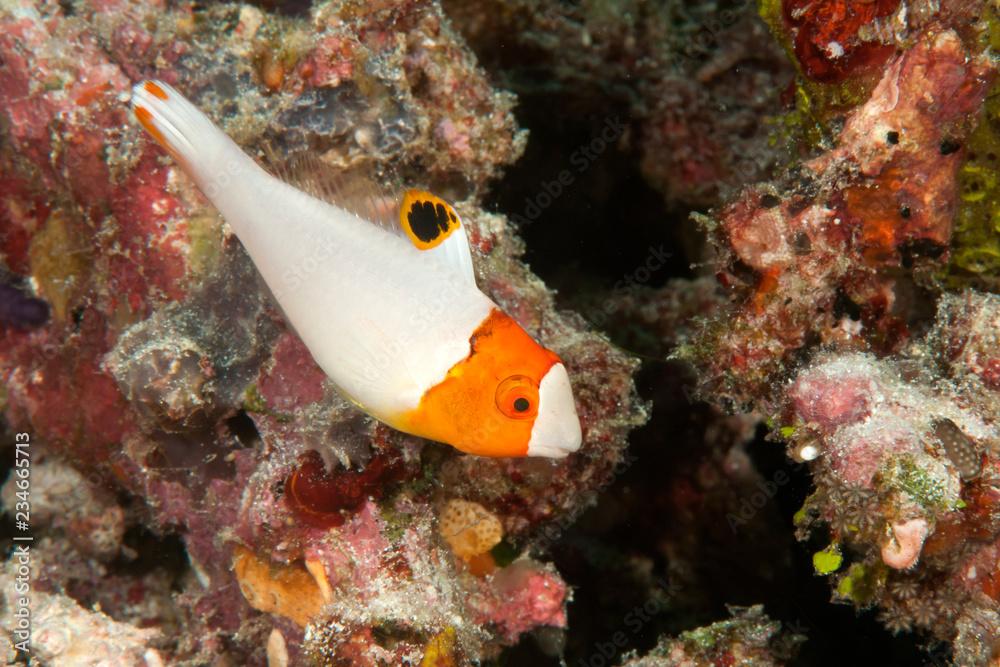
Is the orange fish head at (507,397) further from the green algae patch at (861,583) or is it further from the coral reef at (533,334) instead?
the green algae patch at (861,583)

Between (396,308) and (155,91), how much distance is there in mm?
1742

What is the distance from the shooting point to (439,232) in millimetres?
2832

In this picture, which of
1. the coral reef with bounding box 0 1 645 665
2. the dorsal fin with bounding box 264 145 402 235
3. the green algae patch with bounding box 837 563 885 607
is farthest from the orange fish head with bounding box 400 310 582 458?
the green algae patch with bounding box 837 563 885 607

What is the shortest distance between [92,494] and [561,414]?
492 cm

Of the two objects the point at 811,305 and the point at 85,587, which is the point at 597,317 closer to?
the point at 811,305

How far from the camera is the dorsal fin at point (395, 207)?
111 inches

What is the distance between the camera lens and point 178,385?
3779mm

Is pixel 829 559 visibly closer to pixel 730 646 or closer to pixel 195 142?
pixel 730 646

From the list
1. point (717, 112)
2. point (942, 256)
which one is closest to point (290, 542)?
point (942, 256)

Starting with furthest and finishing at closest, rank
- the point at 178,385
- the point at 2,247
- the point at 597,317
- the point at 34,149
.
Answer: the point at 597,317 < the point at 2,247 < the point at 34,149 < the point at 178,385

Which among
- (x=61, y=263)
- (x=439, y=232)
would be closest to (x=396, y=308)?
(x=439, y=232)

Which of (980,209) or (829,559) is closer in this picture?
(829,559)

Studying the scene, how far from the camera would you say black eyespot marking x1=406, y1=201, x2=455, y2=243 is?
9.29 ft

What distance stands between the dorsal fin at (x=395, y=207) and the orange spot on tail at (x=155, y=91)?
590mm
